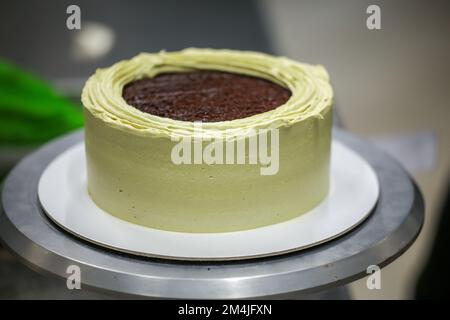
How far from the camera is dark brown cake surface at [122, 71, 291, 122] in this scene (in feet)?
4.63

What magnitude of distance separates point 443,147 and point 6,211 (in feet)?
7.11

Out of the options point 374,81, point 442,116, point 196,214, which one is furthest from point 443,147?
point 196,214

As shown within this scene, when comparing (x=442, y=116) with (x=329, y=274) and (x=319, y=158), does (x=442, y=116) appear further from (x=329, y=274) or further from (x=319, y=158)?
(x=329, y=274)

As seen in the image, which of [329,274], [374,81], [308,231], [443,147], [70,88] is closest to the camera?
[329,274]

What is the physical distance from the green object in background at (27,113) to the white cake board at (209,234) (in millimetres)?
630

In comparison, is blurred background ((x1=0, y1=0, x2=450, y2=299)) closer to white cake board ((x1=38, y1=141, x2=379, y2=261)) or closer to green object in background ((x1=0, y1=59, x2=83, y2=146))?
green object in background ((x1=0, y1=59, x2=83, y2=146))

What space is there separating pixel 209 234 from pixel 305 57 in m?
2.32

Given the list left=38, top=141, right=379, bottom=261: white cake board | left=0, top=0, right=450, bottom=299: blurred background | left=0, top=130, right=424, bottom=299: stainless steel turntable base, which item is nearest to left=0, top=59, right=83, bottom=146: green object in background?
left=0, top=0, right=450, bottom=299: blurred background

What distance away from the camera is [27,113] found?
2125 mm

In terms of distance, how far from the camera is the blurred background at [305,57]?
7.07 feet

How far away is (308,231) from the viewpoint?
1.31 m

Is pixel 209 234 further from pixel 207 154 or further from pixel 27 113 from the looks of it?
pixel 27 113

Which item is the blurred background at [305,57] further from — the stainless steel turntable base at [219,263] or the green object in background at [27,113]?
the stainless steel turntable base at [219,263]

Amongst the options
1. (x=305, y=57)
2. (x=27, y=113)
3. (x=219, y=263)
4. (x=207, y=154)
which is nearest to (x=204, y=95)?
(x=207, y=154)
